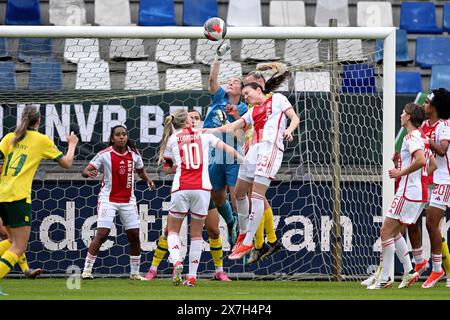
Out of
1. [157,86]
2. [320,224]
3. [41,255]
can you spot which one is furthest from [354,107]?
[41,255]

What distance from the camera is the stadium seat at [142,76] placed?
44.9 feet

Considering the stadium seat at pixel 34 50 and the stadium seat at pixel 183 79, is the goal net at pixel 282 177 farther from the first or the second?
the stadium seat at pixel 34 50

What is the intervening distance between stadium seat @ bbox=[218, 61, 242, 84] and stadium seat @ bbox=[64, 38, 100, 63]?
1.69m

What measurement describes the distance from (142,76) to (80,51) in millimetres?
909

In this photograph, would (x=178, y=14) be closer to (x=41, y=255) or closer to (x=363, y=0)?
(x=363, y=0)

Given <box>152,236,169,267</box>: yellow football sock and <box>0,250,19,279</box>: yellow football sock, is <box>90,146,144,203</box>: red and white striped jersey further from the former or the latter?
<box>0,250,19,279</box>: yellow football sock

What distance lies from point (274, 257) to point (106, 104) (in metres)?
2.75

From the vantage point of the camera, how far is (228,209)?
1214 cm

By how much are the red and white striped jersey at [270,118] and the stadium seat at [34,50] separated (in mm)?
4416

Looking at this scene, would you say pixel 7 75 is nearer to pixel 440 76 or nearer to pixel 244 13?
pixel 244 13

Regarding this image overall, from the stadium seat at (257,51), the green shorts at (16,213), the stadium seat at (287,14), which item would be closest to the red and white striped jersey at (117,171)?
the green shorts at (16,213)

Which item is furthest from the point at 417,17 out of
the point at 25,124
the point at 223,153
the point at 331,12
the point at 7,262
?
the point at 7,262

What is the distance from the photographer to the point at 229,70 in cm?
1434

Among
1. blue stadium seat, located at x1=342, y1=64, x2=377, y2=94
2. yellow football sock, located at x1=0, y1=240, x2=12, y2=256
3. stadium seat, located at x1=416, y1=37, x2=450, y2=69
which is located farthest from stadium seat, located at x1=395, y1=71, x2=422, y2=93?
yellow football sock, located at x1=0, y1=240, x2=12, y2=256
